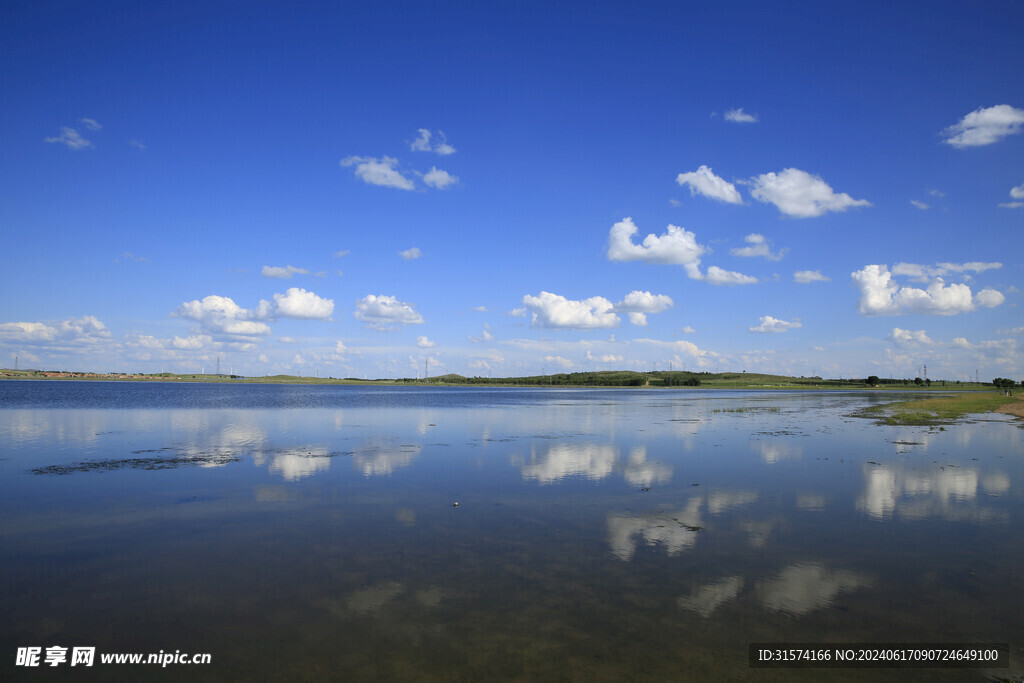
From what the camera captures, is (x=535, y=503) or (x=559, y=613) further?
(x=535, y=503)

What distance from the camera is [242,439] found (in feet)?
121

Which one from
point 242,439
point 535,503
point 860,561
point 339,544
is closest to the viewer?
point 860,561

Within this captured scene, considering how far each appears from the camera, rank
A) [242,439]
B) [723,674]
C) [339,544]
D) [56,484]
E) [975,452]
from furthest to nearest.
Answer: [242,439]
[975,452]
[56,484]
[339,544]
[723,674]

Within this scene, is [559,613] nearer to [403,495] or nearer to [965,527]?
[403,495]

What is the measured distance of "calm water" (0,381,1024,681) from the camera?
29.5 ft

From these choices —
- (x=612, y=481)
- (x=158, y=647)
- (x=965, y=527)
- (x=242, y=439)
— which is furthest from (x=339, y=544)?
(x=242, y=439)

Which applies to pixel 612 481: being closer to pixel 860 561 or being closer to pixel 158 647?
pixel 860 561

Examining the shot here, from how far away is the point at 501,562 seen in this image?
42.5 ft

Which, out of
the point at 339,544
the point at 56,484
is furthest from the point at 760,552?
the point at 56,484

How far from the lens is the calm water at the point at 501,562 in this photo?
29.5 feet

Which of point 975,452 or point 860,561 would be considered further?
point 975,452

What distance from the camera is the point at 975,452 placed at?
31000mm

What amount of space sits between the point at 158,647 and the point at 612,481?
17.1m

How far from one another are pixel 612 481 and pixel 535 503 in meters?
5.26
